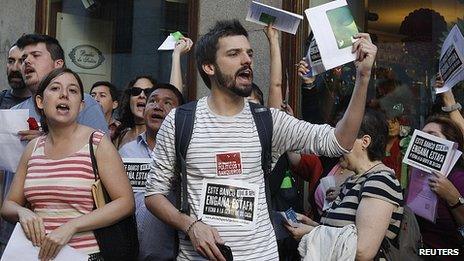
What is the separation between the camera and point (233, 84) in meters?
3.78

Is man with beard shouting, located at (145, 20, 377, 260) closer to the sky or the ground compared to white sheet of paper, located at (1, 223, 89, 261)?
closer to the sky

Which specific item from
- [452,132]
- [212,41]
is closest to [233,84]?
[212,41]

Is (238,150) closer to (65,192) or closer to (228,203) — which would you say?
(228,203)

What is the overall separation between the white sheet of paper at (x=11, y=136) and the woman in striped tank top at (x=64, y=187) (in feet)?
1.69

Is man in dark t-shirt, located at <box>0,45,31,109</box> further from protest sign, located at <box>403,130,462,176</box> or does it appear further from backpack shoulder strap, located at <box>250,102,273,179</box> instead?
protest sign, located at <box>403,130,462,176</box>

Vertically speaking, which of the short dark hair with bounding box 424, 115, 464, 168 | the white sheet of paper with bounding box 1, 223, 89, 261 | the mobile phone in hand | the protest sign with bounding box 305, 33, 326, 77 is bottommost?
the white sheet of paper with bounding box 1, 223, 89, 261

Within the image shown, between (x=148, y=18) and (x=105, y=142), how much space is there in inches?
175

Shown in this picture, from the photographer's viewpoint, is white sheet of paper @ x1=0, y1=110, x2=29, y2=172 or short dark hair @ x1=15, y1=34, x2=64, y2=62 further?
short dark hair @ x1=15, y1=34, x2=64, y2=62

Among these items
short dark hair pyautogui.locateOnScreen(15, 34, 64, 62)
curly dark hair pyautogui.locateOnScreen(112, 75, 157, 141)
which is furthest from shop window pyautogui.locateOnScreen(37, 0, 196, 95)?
short dark hair pyautogui.locateOnScreen(15, 34, 64, 62)

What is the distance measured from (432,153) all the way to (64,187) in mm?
A: 2520

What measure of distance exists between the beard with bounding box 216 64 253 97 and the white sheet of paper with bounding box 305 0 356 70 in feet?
1.51

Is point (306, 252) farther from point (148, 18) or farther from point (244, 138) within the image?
point (148, 18)

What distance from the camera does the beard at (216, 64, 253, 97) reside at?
376cm

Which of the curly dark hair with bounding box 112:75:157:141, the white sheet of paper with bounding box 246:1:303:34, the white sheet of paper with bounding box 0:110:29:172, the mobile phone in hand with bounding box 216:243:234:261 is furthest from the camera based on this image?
the curly dark hair with bounding box 112:75:157:141
